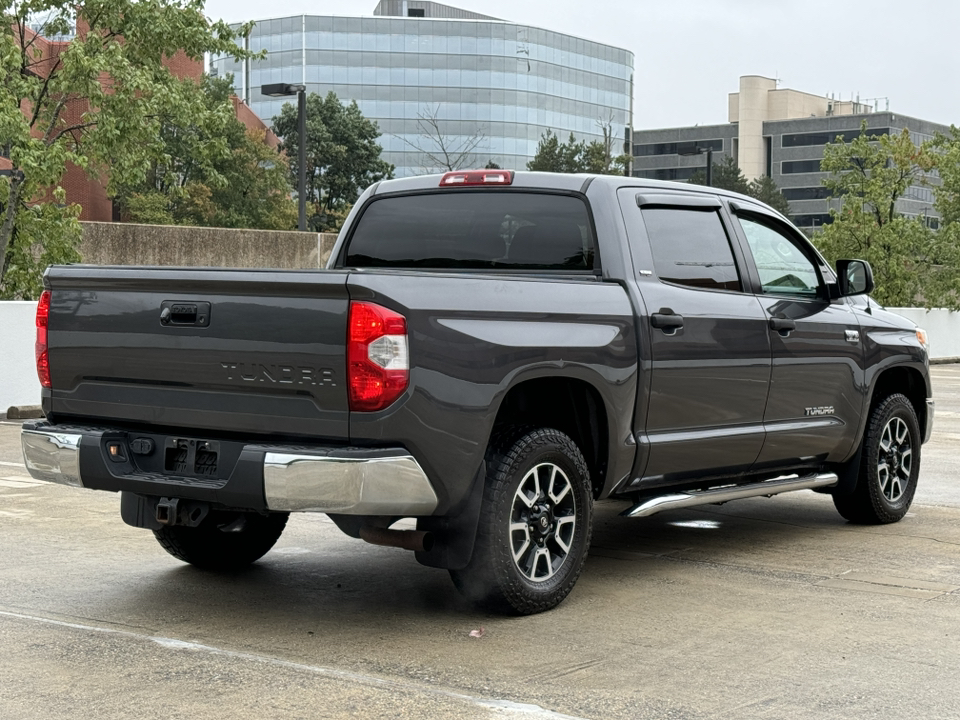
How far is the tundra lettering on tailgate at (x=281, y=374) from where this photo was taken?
5.61 m

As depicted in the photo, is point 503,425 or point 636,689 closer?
point 636,689

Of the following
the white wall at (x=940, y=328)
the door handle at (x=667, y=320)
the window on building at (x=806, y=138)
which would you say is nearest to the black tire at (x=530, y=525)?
the door handle at (x=667, y=320)

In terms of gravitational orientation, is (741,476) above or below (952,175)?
below

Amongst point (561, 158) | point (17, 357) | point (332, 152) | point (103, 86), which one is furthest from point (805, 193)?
point (17, 357)

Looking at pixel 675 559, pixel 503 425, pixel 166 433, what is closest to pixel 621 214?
pixel 503 425

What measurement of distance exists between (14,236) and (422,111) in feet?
333

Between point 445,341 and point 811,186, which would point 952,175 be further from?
point 811,186

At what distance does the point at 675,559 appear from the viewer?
7.74 metres

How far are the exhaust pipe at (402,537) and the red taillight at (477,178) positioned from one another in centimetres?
213

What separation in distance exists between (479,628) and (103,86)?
18614 millimetres

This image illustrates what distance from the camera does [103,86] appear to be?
22.8m

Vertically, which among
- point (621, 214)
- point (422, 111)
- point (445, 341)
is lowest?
point (445, 341)

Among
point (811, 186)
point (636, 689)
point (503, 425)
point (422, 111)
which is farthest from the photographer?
point (811, 186)

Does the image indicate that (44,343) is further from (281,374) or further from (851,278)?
(851,278)
